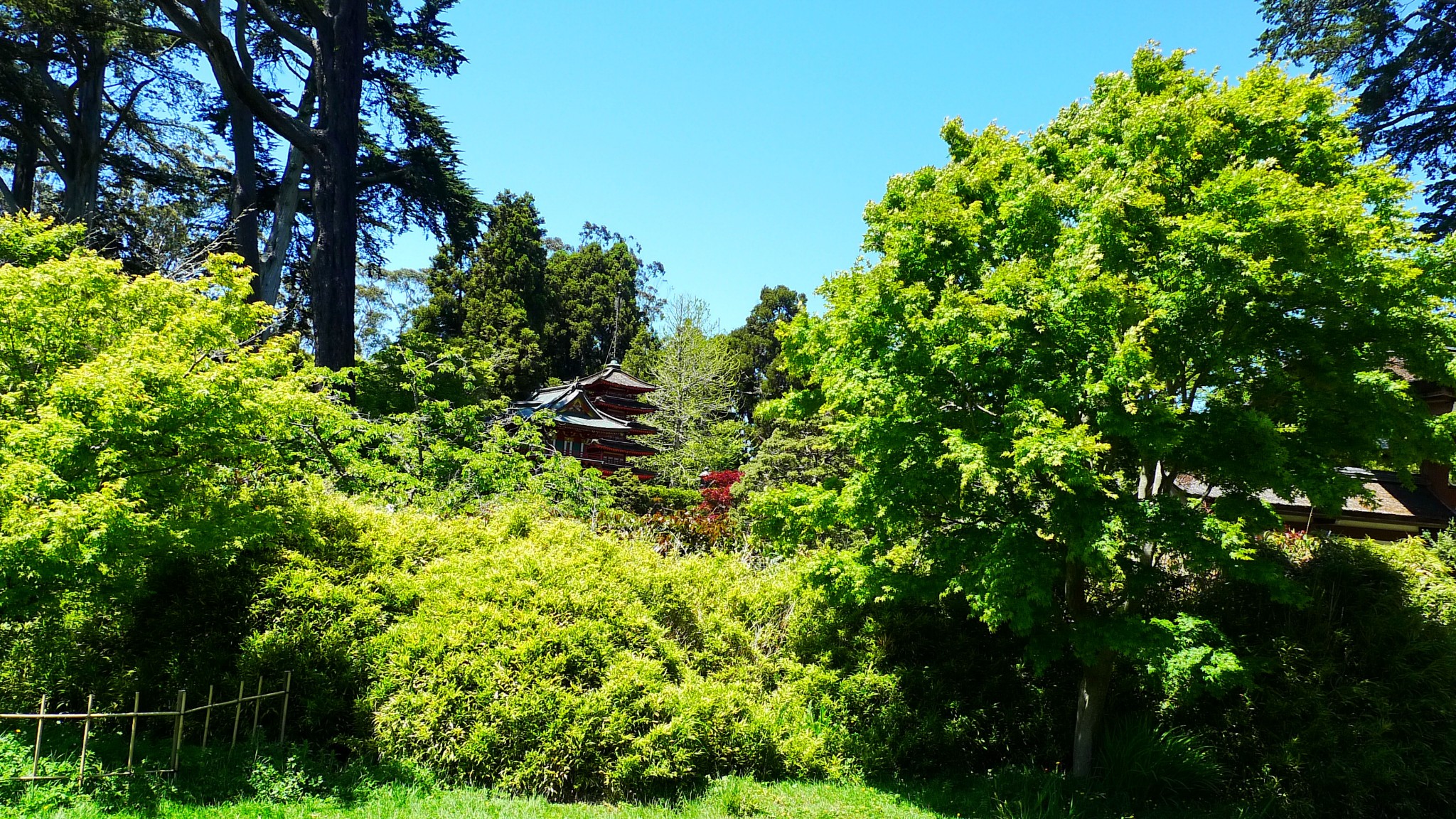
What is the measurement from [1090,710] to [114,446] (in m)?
7.92

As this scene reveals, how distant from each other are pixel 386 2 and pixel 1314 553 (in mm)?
21311

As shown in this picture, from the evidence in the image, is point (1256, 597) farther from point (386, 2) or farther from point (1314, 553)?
point (386, 2)

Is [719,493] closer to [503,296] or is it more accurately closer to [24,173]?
[503,296]

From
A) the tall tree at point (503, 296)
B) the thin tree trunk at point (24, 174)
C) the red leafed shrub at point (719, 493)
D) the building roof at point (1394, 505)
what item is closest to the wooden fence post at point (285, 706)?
the red leafed shrub at point (719, 493)

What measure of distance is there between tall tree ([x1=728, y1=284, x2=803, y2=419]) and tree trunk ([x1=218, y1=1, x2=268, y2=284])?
64.1 feet

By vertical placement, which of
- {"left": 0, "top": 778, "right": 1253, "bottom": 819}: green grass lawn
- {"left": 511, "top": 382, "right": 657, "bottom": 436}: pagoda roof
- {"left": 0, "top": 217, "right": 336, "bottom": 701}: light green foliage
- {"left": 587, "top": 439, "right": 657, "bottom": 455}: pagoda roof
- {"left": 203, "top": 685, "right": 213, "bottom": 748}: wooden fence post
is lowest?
{"left": 0, "top": 778, "right": 1253, "bottom": 819}: green grass lawn

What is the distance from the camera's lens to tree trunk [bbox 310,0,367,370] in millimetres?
14914

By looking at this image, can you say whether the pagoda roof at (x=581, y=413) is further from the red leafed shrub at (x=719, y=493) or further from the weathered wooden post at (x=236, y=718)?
the weathered wooden post at (x=236, y=718)

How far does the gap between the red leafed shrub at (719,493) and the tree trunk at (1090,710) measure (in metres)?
10.4

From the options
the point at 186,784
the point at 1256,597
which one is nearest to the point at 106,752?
the point at 186,784

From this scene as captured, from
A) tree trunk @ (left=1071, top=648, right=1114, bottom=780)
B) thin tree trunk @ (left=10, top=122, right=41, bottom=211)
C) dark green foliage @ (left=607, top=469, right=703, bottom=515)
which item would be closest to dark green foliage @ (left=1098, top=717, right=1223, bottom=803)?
tree trunk @ (left=1071, top=648, right=1114, bottom=780)

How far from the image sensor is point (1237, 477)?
5.86m

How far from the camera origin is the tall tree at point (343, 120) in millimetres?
14766

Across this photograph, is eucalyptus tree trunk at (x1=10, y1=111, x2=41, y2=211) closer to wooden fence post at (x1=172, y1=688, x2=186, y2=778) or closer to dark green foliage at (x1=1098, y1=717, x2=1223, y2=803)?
wooden fence post at (x1=172, y1=688, x2=186, y2=778)
